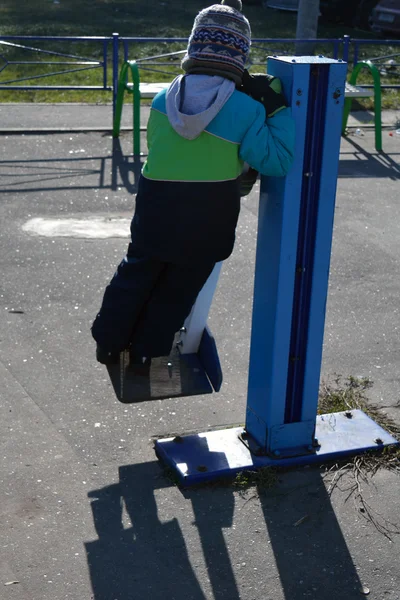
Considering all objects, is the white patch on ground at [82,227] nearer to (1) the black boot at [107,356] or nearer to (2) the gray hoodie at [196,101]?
(1) the black boot at [107,356]

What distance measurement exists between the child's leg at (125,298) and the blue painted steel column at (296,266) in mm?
480

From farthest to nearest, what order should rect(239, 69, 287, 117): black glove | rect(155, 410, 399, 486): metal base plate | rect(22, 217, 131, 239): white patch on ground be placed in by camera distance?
rect(22, 217, 131, 239): white patch on ground → rect(155, 410, 399, 486): metal base plate → rect(239, 69, 287, 117): black glove

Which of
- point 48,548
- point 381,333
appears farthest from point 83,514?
point 381,333

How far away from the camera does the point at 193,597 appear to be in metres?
3.02

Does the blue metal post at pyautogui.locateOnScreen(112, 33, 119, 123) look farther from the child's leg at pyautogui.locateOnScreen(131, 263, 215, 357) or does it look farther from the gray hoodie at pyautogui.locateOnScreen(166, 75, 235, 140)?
the gray hoodie at pyautogui.locateOnScreen(166, 75, 235, 140)

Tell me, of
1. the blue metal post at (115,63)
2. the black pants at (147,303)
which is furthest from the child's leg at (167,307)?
the blue metal post at (115,63)

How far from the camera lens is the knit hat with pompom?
3186 mm

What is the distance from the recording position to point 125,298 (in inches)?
138

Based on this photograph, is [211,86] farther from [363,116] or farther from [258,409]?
[363,116]

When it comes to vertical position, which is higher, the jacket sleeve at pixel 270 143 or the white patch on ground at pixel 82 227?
the jacket sleeve at pixel 270 143

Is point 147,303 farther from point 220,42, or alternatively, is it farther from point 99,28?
point 99,28

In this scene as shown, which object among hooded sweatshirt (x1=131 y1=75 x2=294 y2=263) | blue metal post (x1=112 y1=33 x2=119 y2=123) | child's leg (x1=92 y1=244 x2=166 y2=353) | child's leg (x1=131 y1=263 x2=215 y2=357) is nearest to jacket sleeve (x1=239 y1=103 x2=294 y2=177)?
hooded sweatshirt (x1=131 y1=75 x2=294 y2=263)

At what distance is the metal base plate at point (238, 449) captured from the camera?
3.66m

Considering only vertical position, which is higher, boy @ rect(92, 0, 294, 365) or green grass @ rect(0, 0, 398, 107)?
boy @ rect(92, 0, 294, 365)
